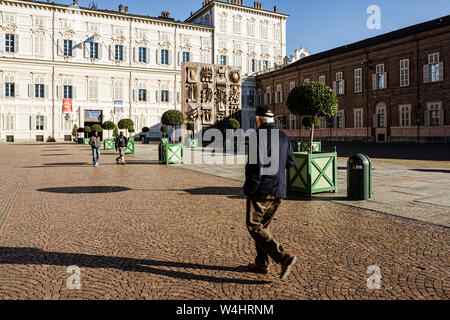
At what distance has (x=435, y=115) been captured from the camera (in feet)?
96.2

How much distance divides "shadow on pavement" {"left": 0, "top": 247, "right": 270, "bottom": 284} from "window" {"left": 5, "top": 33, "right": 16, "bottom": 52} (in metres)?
46.6

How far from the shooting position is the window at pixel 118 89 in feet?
158

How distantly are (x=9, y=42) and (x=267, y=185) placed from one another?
4899cm

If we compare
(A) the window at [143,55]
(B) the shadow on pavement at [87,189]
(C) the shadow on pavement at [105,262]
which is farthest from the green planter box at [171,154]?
(A) the window at [143,55]

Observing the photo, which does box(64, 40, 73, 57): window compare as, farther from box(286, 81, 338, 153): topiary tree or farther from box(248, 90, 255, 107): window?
box(286, 81, 338, 153): topiary tree

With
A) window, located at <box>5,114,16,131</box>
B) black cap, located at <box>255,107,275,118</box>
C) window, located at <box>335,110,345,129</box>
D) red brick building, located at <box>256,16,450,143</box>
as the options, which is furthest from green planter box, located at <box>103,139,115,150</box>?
black cap, located at <box>255,107,275,118</box>

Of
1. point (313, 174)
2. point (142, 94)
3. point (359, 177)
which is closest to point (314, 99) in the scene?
point (313, 174)

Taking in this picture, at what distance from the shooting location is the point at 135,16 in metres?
48.6

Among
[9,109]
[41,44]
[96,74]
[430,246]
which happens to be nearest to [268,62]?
[96,74]

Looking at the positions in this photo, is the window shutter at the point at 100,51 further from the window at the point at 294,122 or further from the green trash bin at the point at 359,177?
the green trash bin at the point at 359,177

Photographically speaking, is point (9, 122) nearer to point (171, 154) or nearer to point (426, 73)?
point (171, 154)

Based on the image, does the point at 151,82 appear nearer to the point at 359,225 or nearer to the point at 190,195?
the point at 190,195

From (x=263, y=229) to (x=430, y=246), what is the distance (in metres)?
2.46

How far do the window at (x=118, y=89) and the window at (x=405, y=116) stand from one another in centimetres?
3376
